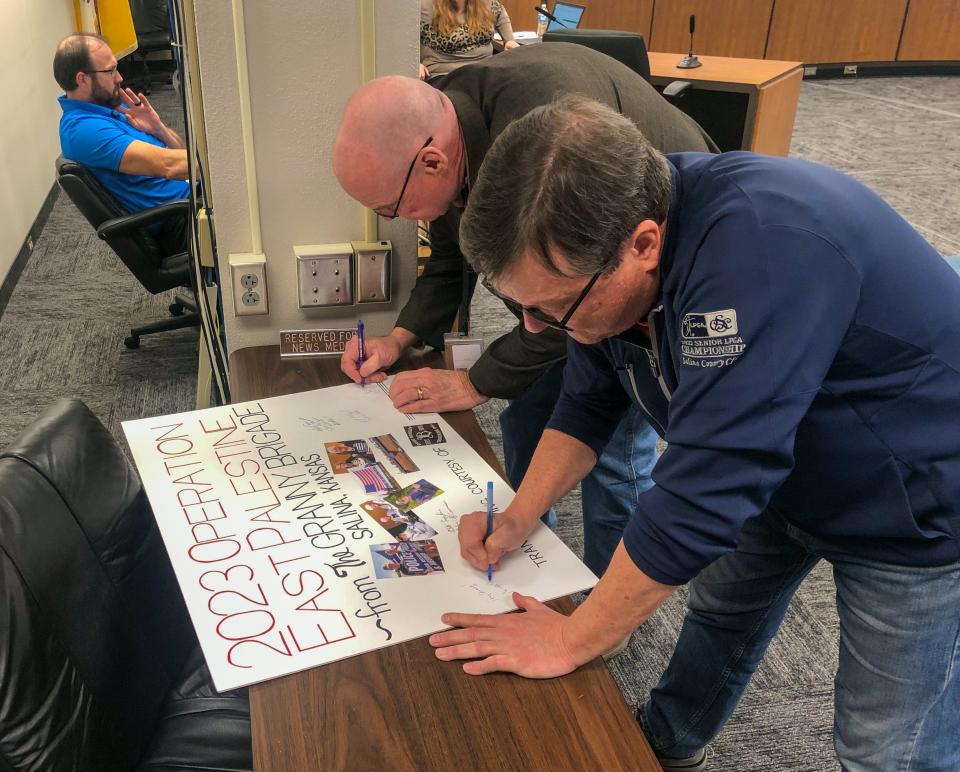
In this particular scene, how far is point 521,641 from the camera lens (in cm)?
91

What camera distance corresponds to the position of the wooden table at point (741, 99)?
423 centimetres

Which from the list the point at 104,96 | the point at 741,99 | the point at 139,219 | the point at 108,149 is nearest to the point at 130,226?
the point at 139,219

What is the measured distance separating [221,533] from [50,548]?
8.4 inches

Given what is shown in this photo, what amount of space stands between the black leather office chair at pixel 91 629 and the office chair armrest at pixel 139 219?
176 cm

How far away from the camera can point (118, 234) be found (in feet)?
9.33

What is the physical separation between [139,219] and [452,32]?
252 cm

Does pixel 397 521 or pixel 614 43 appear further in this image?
pixel 614 43

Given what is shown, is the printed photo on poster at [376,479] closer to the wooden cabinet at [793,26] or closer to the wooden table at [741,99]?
the wooden table at [741,99]

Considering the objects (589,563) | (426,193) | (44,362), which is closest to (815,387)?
(426,193)

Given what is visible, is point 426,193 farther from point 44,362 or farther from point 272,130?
point 44,362

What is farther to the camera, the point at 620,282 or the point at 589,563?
the point at 589,563

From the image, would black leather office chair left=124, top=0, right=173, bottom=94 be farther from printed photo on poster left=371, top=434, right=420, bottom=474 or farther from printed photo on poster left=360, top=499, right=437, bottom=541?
printed photo on poster left=360, top=499, right=437, bottom=541
